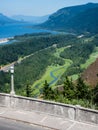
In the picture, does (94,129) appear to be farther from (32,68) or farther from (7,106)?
(32,68)

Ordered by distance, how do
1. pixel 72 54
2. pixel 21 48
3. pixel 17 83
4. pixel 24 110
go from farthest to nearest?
→ pixel 21 48 < pixel 72 54 < pixel 17 83 < pixel 24 110

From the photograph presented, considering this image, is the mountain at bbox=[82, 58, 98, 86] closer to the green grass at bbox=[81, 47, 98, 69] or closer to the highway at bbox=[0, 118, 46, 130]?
the highway at bbox=[0, 118, 46, 130]

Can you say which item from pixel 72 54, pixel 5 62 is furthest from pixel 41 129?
pixel 72 54

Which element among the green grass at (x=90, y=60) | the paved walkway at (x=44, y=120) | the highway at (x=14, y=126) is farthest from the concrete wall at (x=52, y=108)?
the green grass at (x=90, y=60)

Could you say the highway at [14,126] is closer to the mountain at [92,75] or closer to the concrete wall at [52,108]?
the concrete wall at [52,108]

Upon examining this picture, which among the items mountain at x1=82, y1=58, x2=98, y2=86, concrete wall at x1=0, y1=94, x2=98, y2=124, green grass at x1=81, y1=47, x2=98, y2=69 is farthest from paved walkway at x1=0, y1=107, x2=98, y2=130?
green grass at x1=81, y1=47, x2=98, y2=69

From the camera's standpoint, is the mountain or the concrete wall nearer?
the concrete wall
